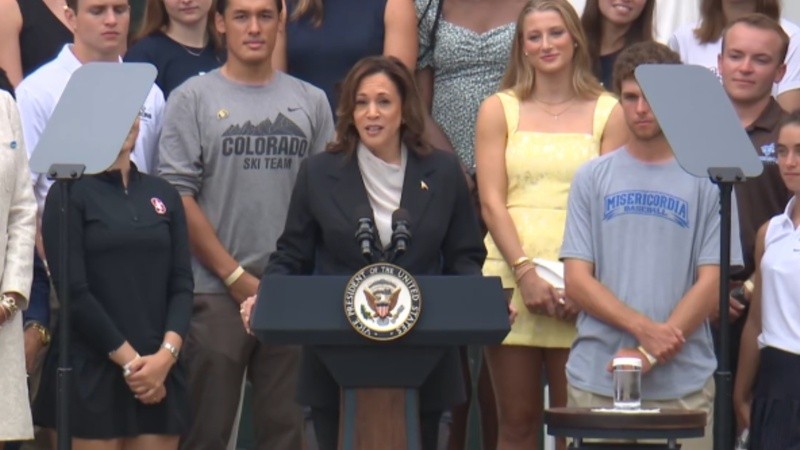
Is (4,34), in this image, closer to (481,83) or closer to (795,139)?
(481,83)

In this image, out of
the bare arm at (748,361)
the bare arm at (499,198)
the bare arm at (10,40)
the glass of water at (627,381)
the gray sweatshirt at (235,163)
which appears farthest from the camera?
the bare arm at (10,40)

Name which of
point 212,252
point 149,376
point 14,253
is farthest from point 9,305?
point 212,252

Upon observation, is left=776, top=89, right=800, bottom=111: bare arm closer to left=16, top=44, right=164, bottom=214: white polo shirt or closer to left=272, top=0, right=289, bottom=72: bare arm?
left=272, top=0, right=289, bottom=72: bare arm

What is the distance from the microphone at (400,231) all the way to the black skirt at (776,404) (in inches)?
58.8

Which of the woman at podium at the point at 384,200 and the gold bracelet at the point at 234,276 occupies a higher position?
the woman at podium at the point at 384,200

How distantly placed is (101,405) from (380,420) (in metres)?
1.18

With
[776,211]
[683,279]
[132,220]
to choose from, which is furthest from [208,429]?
[776,211]

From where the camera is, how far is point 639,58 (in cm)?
644

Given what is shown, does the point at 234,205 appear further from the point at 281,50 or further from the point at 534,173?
the point at 534,173

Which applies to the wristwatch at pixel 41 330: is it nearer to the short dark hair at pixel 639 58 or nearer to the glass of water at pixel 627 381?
the glass of water at pixel 627 381

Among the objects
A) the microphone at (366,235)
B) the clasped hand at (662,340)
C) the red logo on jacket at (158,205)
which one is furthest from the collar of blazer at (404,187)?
the clasped hand at (662,340)

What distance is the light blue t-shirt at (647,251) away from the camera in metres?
6.21

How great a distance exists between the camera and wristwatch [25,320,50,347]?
632cm

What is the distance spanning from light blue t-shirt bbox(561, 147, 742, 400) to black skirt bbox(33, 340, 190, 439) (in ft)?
4.67
